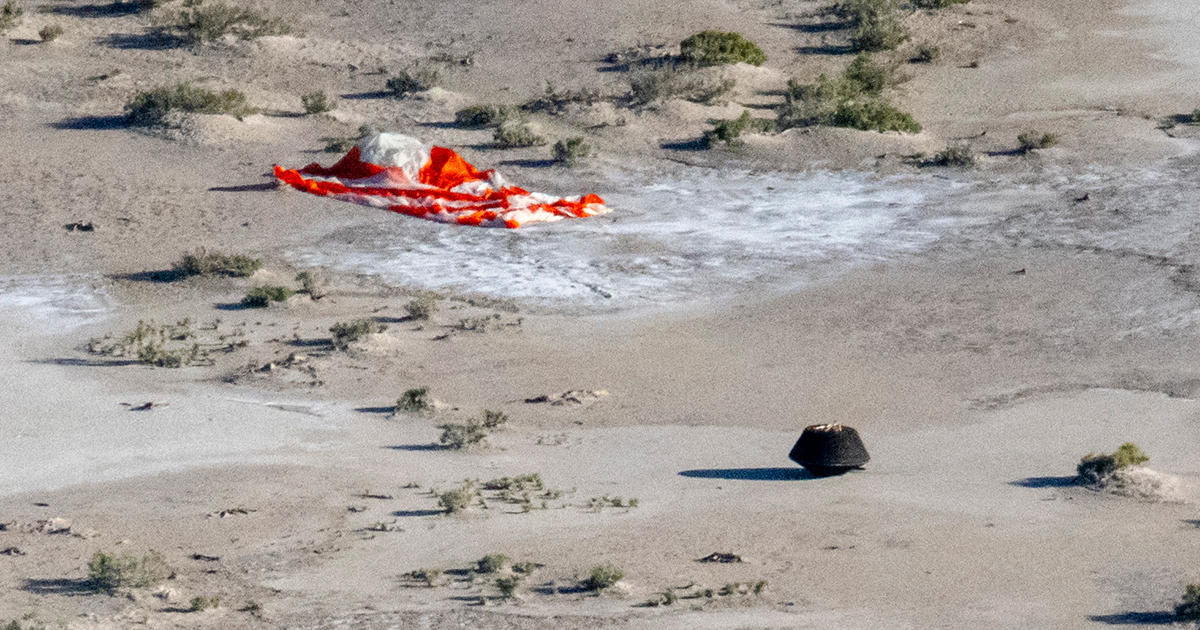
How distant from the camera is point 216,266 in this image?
22.0 meters

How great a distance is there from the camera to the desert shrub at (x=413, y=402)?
17750mm

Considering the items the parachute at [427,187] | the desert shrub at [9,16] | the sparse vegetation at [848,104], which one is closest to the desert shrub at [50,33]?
the desert shrub at [9,16]

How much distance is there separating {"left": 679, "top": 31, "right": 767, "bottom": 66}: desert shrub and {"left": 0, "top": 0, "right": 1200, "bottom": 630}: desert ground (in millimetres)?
299

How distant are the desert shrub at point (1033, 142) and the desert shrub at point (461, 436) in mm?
12422

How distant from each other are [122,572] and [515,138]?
14.3m

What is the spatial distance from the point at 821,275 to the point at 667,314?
2.30m

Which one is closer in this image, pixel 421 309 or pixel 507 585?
pixel 507 585

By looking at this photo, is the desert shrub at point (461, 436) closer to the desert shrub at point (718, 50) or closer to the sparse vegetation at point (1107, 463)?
the sparse vegetation at point (1107, 463)

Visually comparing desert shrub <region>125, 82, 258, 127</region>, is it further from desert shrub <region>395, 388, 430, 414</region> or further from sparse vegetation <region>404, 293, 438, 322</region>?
desert shrub <region>395, 388, 430, 414</region>

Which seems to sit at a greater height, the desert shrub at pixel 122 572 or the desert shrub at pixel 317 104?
the desert shrub at pixel 317 104

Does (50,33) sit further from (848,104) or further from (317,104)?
(848,104)

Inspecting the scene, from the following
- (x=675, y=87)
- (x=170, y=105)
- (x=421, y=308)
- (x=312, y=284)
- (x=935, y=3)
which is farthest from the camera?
(x=935, y=3)

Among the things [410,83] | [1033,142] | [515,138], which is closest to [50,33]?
[410,83]

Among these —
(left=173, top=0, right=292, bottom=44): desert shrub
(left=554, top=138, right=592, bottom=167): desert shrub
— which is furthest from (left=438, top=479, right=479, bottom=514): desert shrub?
(left=173, top=0, right=292, bottom=44): desert shrub
